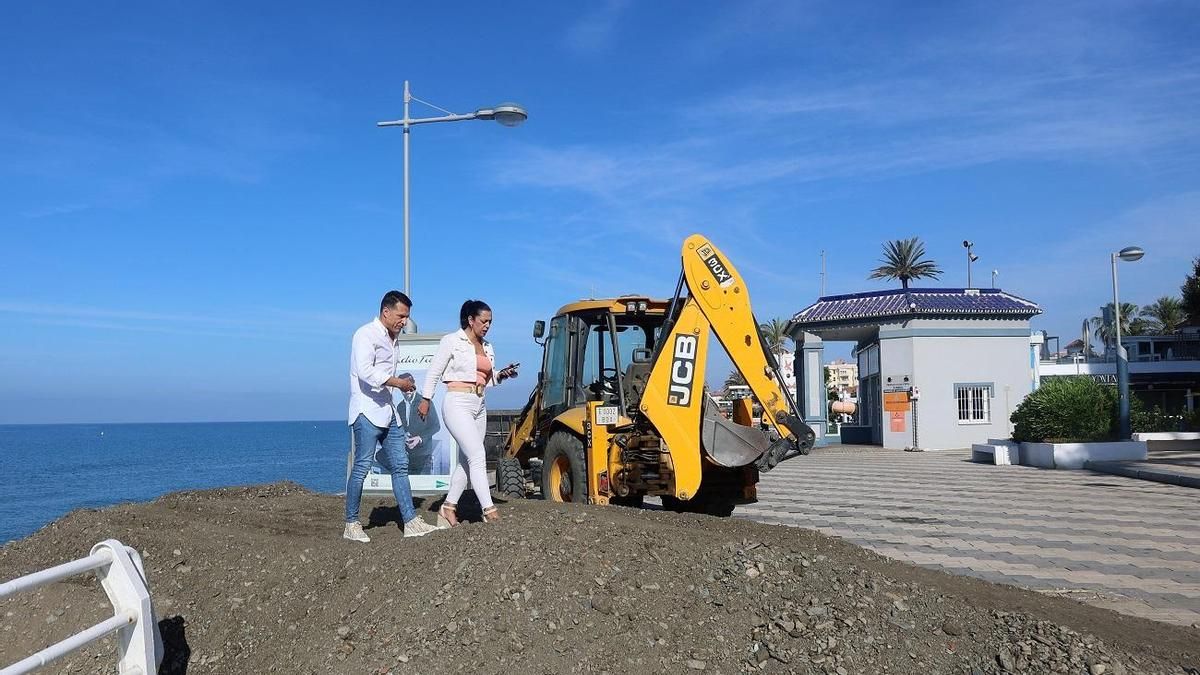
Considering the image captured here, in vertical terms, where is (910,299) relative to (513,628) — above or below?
above

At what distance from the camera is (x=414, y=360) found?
32.0 feet

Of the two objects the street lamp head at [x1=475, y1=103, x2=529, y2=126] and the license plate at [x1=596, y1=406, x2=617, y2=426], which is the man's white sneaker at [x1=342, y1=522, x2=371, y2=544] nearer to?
the license plate at [x1=596, y1=406, x2=617, y2=426]

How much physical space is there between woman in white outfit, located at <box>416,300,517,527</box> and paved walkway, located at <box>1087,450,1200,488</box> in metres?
15.0

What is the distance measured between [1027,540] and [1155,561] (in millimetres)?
1550

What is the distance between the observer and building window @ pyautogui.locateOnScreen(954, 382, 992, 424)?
1267 inches

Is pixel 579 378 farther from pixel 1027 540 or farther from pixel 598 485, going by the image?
pixel 1027 540

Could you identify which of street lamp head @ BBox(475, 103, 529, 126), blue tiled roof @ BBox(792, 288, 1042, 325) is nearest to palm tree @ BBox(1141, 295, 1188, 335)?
blue tiled roof @ BBox(792, 288, 1042, 325)

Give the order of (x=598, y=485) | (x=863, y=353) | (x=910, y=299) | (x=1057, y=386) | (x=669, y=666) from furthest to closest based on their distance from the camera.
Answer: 1. (x=863, y=353)
2. (x=910, y=299)
3. (x=1057, y=386)
4. (x=598, y=485)
5. (x=669, y=666)

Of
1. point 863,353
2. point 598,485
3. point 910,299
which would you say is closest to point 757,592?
point 598,485

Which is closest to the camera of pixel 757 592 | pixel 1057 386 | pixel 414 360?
pixel 757 592

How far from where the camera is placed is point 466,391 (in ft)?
22.3

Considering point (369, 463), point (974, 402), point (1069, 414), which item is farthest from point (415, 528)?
point (974, 402)

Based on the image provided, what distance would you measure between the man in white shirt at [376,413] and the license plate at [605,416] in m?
2.22

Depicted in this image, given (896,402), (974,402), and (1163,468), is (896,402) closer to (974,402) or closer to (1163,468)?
(974,402)
